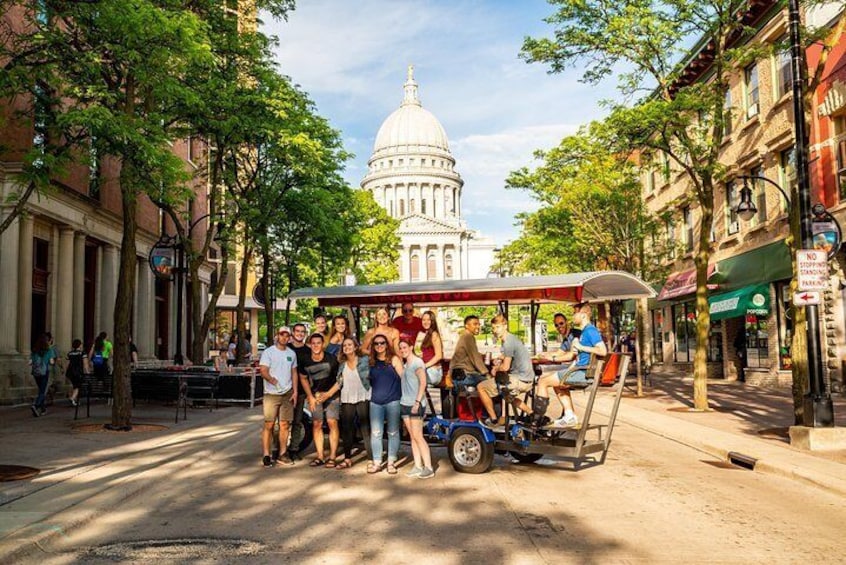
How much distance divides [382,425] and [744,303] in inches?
758

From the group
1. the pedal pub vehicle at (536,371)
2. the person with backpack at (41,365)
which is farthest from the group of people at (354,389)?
the person with backpack at (41,365)

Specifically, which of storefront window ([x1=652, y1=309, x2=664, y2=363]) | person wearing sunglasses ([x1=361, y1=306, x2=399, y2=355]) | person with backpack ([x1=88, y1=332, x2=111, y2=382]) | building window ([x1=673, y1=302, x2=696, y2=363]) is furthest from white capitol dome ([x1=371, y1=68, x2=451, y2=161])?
person wearing sunglasses ([x1=361, y1=306, x2=399, y2=355])

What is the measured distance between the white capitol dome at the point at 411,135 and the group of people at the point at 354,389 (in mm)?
146035

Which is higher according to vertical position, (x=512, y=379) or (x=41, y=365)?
(x=41, y=365)

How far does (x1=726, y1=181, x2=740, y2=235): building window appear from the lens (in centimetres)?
2867

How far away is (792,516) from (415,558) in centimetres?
420

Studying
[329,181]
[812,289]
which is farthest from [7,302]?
[812,289]

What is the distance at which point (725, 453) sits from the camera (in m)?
12.0

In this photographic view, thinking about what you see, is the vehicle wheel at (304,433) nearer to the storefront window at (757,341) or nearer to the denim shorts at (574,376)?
the denim shorts at (574,376)

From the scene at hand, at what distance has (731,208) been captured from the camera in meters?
29.0

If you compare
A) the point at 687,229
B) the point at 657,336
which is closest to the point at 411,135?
the point at 657,336

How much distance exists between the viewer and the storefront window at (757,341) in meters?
26.6

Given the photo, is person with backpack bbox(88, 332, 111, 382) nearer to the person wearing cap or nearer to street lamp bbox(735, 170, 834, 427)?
the person wearing cap

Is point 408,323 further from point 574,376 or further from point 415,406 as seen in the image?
point 574,376
